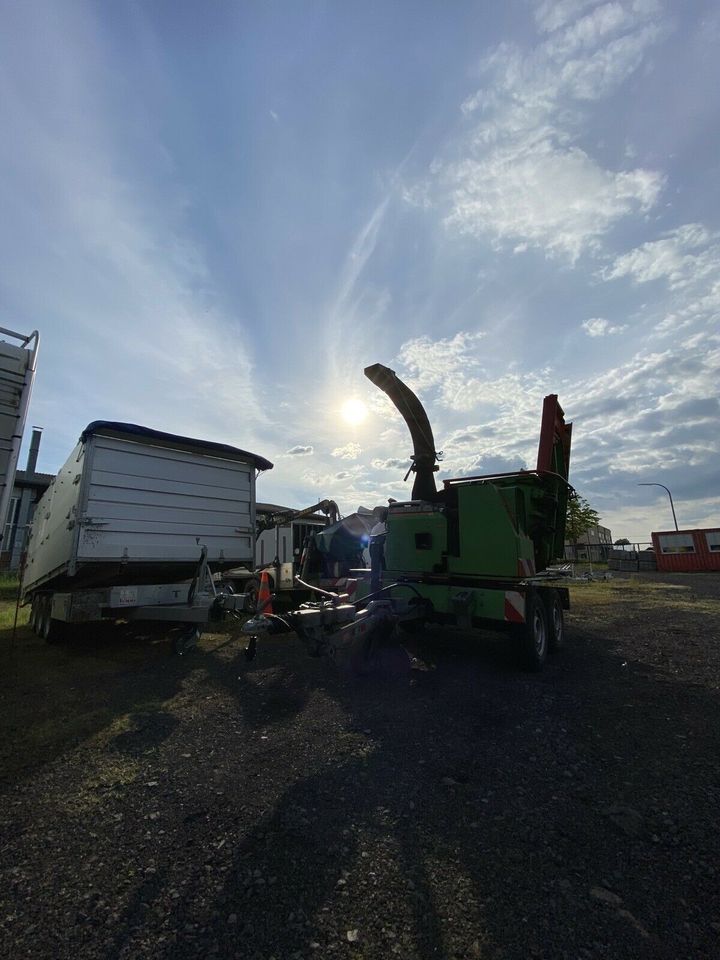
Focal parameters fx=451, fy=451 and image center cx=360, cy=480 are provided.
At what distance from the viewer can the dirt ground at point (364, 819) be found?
195 cm

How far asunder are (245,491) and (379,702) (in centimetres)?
468

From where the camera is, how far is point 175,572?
755 cm

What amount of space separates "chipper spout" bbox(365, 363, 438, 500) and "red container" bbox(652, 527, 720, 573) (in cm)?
3211

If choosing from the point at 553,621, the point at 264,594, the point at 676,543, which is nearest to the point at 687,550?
the point at 676,543

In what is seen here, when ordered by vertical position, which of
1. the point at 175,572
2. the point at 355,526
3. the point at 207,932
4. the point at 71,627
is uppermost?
the point at 355,526

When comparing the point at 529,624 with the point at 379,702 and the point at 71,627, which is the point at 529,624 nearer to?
the point at 379,702

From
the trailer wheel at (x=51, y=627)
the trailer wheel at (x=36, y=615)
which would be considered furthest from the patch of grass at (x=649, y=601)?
the trailer wheel at (x=36, y=615)

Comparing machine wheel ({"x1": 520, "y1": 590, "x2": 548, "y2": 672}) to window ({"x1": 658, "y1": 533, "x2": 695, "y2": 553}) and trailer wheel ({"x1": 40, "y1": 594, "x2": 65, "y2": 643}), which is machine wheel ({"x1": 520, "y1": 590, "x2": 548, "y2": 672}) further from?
window ({"x1": 658, "y1": 533, "x2": 695, "y2": 553})

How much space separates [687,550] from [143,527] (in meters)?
37.6

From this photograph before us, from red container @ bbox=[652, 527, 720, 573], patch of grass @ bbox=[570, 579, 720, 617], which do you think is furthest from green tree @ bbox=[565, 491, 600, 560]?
patch of grass @ bbox=[570, 579, 720, 617]

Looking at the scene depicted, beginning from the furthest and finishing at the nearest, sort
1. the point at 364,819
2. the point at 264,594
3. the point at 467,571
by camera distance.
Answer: the point at 467,571 → the point at 264,594 → the point at 364,819

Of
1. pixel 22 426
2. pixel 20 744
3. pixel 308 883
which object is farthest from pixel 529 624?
pixel 22 426

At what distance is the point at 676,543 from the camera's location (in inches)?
1314

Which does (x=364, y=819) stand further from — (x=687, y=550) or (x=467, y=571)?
(x=687, y=550)
